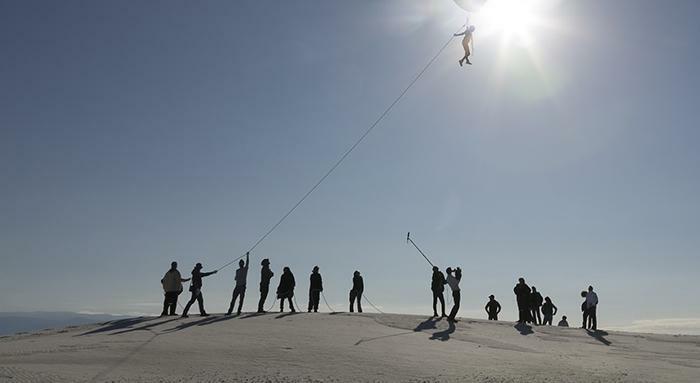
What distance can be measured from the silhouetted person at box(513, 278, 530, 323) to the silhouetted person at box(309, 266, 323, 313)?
865 centimetres

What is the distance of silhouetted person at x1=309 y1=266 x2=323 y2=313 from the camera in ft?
68.8

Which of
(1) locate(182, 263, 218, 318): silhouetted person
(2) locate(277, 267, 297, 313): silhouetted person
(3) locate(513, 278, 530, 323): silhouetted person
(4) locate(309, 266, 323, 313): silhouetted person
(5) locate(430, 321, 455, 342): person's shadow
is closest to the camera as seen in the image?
(5) locate(430, 321, 455, 342): person's shadow

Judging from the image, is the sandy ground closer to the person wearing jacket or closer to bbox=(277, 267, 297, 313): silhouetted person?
bbox=(277, 267, 297, 313): silhouetted person

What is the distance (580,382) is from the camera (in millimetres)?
9648

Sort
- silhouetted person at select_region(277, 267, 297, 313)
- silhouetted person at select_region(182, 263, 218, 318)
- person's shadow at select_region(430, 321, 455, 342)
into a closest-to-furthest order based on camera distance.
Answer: person's shadow at select_region(430, 321, 455, 342) → silhouetted person at select_region(182, 263, 218, 318) → silhouetted person at select_region(277, 267, 297, 313)

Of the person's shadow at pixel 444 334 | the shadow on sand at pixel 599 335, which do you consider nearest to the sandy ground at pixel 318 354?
the person's shadow at pixel 444 334

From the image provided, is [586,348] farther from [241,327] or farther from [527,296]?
[241,327]

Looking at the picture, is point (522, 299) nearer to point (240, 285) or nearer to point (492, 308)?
point (492, 308)

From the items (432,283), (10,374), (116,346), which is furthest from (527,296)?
(10,374)

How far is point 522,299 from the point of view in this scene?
74.3 feet

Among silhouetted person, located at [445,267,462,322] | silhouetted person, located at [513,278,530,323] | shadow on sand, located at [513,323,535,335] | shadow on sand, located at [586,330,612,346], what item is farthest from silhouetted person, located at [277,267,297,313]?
shadow on sand, located at [586,330,612,346]

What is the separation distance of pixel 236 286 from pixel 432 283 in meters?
7.58

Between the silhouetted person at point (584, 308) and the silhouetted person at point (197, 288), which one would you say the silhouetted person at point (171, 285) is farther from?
the silhouetted person at point (584, 308)

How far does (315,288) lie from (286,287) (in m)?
1.45
